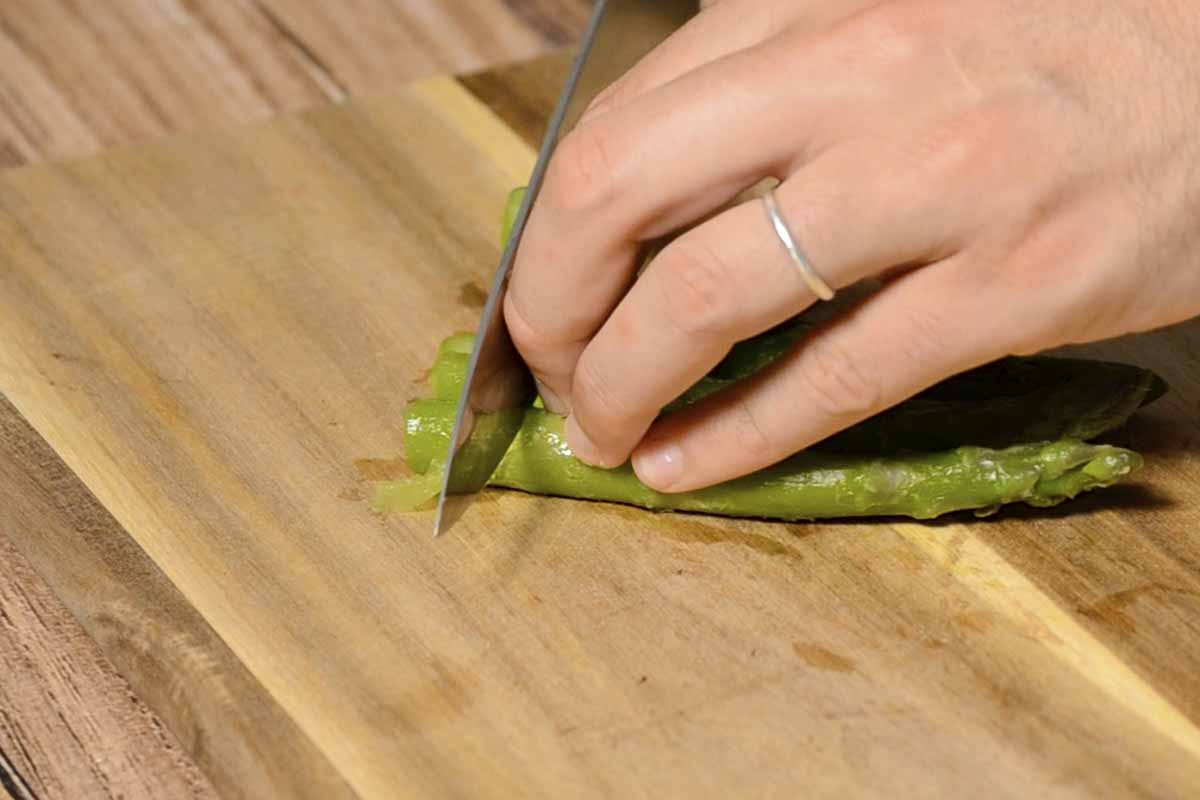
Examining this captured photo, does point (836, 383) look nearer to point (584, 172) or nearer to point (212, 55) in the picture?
point (584, 172)

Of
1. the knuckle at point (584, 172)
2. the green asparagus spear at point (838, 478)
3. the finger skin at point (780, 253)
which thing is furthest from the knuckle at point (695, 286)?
the green asparagus spear at point (838, 478)

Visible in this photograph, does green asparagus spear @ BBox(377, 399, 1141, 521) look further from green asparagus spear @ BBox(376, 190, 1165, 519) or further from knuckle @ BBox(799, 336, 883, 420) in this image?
knuckle @ BBox(799, 336, 883, 420)

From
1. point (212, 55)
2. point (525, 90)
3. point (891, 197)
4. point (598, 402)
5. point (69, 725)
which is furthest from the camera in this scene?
point (212, 55)

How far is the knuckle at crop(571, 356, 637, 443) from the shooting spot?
271 centimetres

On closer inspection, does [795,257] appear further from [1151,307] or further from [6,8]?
[6,8]

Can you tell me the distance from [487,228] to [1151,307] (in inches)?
55.0

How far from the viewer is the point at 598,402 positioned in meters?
2.73

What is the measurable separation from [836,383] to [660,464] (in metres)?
0.35

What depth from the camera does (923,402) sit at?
9.82ft

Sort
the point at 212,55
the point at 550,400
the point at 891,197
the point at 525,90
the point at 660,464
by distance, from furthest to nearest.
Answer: the point at 212,55 < the point at 525,90 < the point at 550,400 < the point at 660,464 < the point at 891,197

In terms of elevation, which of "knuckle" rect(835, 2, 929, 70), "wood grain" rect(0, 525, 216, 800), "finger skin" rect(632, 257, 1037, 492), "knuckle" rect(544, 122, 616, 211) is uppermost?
"knuckle" rect(544, 122, 616, 211)

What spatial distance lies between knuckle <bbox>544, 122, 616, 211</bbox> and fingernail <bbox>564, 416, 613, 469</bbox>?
0.43 meters

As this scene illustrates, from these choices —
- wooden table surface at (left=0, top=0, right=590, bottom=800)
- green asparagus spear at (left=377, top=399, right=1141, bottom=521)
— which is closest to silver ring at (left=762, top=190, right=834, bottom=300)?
green asparagus spear at (left=377, top=399, right=1141, bottom=521)

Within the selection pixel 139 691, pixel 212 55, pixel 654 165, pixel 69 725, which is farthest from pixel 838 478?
pixel 212 55
